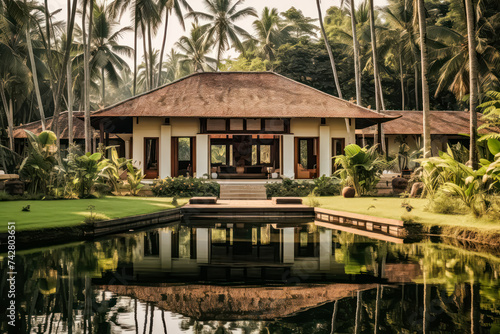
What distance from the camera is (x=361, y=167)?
16.8m

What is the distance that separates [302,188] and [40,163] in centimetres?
927

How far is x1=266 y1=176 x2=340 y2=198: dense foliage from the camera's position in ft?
57.6

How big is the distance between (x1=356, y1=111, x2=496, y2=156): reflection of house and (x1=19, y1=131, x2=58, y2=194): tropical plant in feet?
55.2

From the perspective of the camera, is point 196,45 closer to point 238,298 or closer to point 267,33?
point 267,33

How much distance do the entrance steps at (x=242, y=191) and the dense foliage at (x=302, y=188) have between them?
1.27 feet

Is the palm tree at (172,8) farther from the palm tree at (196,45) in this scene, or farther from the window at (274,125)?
the window at (274,125)

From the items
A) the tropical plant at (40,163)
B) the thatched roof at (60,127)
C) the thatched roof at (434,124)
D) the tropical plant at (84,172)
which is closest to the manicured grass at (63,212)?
the tropical plant at (84,172)

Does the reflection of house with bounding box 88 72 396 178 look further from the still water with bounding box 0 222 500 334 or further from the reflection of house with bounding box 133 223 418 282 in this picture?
the still water with bounding box 0 222 500 334

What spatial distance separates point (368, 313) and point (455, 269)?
8.49 ft

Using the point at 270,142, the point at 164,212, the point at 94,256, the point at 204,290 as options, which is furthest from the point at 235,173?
the point at 204,290

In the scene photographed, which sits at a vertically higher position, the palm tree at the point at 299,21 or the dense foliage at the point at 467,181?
the palm tree at the point at 299,21

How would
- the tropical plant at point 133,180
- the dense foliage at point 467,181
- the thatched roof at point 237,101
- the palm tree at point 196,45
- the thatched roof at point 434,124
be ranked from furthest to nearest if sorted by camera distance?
1. the palm tree at point 196,45
2. the thatched roof at point 434,124
3. the thatched roof at point 237,101
4. the tropical plant at point 133,180
5. the dense foliage at point 467,181

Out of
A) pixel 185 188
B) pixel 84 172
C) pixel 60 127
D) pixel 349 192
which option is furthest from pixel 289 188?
pixel 60 127

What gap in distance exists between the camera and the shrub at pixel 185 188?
56.6ft
